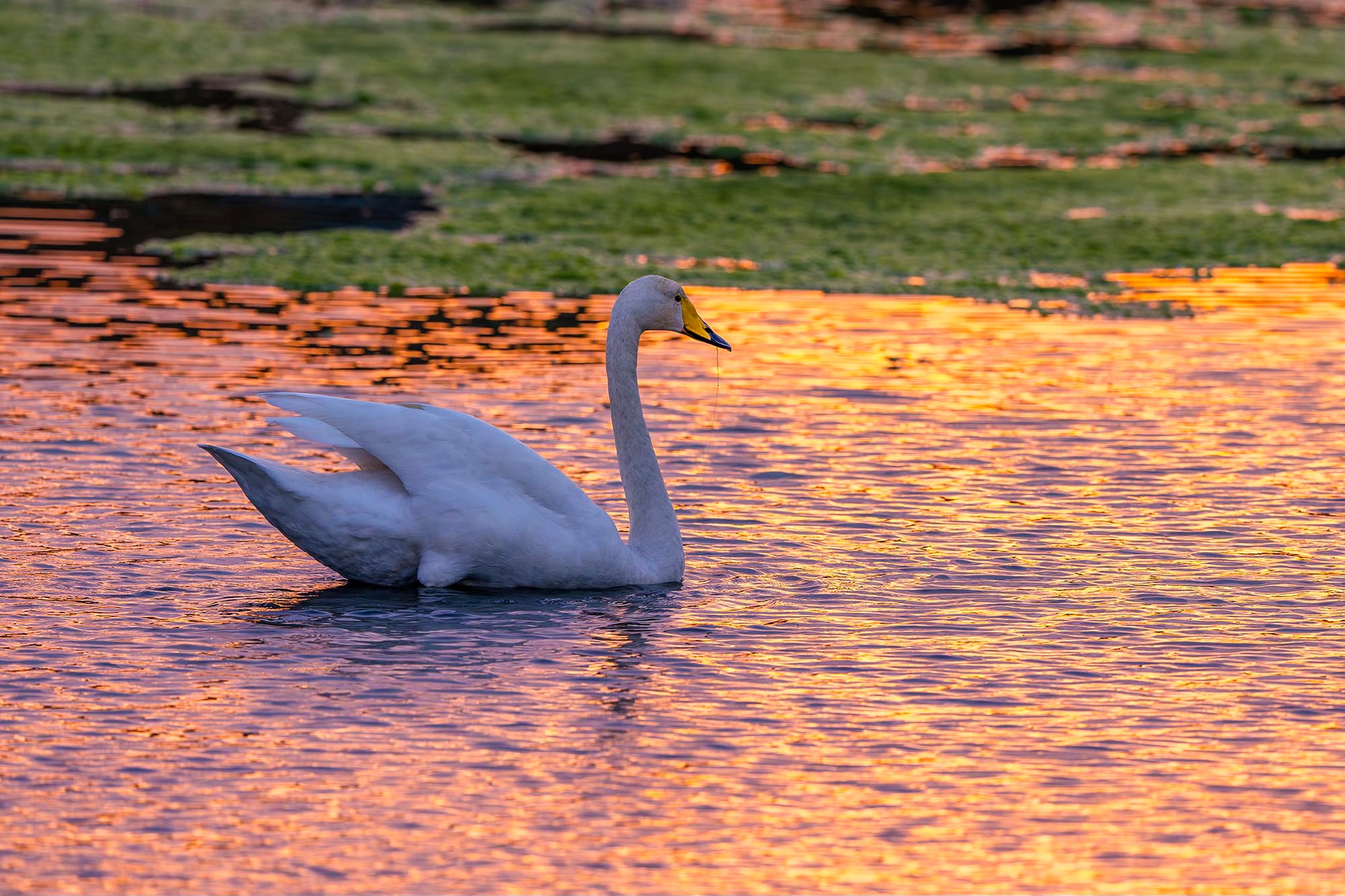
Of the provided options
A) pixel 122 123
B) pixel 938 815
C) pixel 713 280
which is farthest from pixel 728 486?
pixel 122 123

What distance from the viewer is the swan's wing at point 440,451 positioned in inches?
341

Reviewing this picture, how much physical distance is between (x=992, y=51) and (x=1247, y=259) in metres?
15.5

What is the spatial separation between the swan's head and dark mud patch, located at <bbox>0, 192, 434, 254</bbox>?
950cm

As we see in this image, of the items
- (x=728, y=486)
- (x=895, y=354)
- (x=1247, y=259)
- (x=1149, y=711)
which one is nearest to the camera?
(x=1149, y=711)

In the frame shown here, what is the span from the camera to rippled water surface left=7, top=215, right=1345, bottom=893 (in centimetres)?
612

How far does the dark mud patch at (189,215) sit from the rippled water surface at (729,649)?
447cm

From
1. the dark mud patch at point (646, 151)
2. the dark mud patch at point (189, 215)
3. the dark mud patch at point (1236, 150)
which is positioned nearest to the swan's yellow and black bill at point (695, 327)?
the dark mud patch at point (189, 215)

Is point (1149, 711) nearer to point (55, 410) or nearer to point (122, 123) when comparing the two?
point (55, 410)

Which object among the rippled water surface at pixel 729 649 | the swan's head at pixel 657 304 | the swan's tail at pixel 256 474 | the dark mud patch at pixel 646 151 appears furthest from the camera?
the dark mud patch at pixel 646 151

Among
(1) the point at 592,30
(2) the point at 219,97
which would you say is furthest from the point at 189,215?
(1) the point at 592,30

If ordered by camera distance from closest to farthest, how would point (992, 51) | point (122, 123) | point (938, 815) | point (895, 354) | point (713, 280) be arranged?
point (938, 815)
point (895, 354)
point (713, 280)
point (122, 123)
point (992, 51)

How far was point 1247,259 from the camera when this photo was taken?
60.2ft

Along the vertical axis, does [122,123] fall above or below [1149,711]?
above

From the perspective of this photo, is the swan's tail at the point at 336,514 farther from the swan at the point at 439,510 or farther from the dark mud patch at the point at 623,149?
the dark mud patch at the point at 623,149
